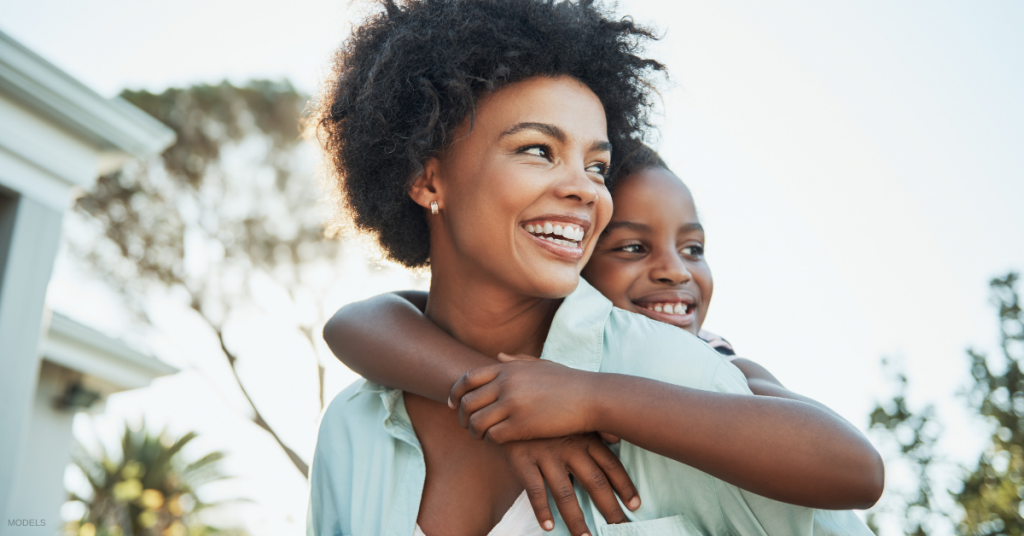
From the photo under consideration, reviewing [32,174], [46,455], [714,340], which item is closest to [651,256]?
[714,340]

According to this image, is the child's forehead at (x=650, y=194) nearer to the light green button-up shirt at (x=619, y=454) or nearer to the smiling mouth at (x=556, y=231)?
the light green button-up shirt at (x=619, y=454)

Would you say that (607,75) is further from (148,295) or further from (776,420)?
(148,295)

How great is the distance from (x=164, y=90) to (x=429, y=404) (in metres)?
13.2

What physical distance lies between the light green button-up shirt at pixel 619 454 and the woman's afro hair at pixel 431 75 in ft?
2.30

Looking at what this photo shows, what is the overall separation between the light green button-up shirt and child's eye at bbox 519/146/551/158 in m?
0.46

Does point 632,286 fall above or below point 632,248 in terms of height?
below

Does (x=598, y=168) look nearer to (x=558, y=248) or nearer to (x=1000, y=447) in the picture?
(x=558, y=248)

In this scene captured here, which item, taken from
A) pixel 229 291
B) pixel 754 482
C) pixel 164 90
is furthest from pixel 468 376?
pixel 164 90

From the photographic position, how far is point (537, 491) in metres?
1.84

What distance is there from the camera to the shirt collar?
2232 millimetres

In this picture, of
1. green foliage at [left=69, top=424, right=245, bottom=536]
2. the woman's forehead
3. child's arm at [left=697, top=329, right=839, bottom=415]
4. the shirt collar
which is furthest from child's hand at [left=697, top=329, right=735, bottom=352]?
green foliage at [left=69, top=424, right=245, bottom=536]

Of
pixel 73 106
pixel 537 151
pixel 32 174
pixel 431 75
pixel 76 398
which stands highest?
pixel 73 106

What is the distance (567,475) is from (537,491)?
0.27 ft

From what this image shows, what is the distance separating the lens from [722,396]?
169 centimetres
